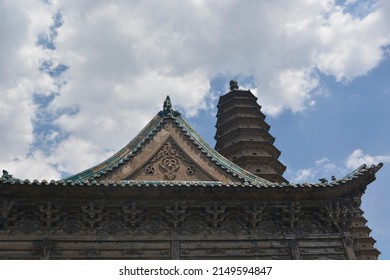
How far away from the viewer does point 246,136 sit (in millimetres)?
25578

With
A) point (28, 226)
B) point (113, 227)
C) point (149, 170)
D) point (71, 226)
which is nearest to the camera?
point (28, 226)

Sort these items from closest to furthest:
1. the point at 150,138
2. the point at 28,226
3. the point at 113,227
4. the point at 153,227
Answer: the point at 28,226 < the point at 113,227 < the point at 153,227 < the point at 150,138

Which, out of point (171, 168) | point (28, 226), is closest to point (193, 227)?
point (171, 168)

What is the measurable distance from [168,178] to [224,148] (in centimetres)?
1315

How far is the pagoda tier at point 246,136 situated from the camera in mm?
23930

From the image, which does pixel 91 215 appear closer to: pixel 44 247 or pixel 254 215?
pixel 44 247

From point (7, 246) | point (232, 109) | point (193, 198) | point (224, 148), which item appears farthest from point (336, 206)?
point (232, 109)

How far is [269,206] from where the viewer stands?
11.6 m

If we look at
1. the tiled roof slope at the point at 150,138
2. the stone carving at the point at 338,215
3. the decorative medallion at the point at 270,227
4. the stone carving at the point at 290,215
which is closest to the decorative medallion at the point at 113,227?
the tiled roof slope at the point at 150,138

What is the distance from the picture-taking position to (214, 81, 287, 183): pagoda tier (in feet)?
78.5

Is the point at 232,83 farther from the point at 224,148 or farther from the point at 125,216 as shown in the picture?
A: the point at 125,216

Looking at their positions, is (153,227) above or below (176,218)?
below
